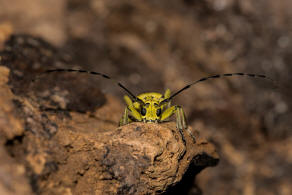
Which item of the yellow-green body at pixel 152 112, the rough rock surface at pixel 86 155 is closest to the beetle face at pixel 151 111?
the yellow-green body at pixel 152 112

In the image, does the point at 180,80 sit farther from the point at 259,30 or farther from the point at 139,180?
the point at 139,180

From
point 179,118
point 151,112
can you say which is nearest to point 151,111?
point 151,112

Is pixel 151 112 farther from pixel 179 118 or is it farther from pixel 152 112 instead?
pixel 179 118

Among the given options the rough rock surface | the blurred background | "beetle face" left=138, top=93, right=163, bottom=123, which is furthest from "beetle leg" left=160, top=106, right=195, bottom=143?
the blurred background

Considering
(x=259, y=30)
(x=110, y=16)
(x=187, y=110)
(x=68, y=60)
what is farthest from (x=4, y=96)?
(x=259, y=30)

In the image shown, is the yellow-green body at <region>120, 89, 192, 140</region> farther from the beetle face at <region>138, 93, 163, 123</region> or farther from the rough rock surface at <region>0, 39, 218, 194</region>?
the rough rock surface at <region>0, 39, 218, 194</region>

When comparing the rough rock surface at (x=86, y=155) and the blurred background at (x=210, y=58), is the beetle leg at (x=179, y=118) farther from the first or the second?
the blurred background at (x=210, y=58)
